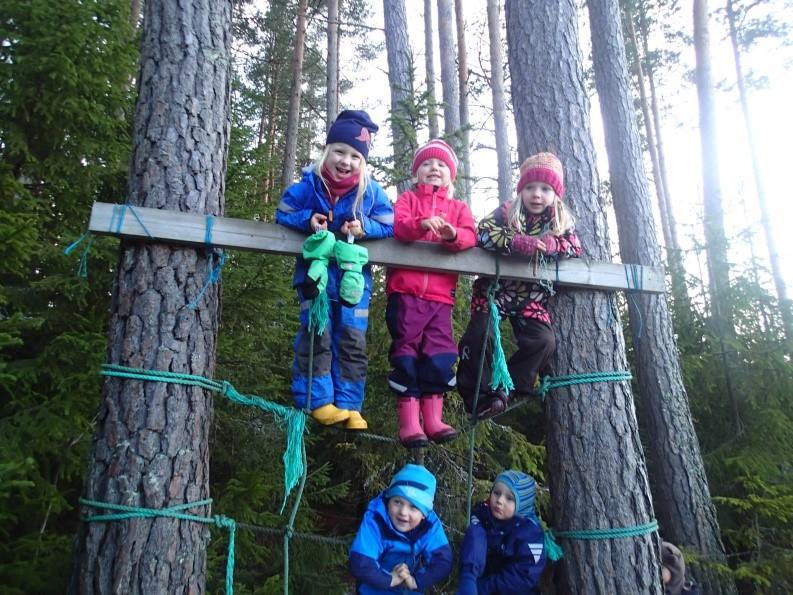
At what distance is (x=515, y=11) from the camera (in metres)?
3.60

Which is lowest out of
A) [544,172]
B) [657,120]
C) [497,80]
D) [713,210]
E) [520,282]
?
[520,282]

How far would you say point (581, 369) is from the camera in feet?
9.80

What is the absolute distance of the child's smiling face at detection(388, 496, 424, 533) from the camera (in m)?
2.75

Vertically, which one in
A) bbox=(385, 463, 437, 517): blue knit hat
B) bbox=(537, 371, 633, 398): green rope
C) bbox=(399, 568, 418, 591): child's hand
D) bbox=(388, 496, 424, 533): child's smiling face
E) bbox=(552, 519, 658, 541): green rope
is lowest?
bbox=(399, 568, 418, 591): child's hand

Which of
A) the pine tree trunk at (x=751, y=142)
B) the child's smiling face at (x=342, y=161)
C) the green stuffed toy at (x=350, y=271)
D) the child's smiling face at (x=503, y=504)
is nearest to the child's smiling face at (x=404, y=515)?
the child's smiling face at (x=503, y=504)

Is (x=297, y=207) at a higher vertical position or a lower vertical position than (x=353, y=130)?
lower

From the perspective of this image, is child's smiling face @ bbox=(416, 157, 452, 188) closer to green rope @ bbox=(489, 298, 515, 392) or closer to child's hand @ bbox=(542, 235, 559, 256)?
child's hand @ bbox=(542, 235, 559, 256)

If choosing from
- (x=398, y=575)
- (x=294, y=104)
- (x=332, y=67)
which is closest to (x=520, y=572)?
(x=398, y=575)

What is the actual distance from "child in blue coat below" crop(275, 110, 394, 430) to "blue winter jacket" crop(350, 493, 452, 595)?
541mm

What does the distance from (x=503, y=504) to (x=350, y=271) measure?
4.66ft

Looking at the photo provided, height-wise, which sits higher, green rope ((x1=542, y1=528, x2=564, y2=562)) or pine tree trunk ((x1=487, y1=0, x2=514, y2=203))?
pine tree trunk ((x1=487, y1=0, x2=514, y2=203))

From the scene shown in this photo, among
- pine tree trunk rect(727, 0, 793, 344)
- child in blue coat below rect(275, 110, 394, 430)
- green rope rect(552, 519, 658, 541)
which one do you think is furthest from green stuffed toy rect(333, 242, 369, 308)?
pine tree trunk rect(727, 0, 793, 344)

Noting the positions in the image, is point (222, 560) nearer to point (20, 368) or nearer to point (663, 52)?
point (20, 368)

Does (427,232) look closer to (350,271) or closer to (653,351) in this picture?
(350,271)
